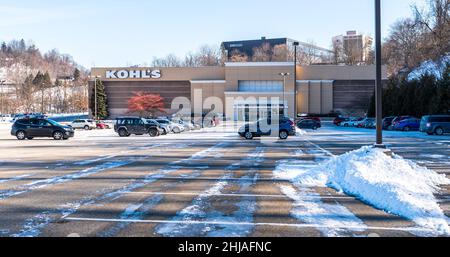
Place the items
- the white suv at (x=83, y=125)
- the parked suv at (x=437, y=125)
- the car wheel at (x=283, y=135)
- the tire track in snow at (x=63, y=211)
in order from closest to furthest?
the tire track in snow at (x=63, y=211) < the car wheel at (x=283, y=135) < the parked suv at (x=437, y=125) < the white suv at (x=83, y=125)

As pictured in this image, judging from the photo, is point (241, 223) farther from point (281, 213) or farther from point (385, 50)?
point (385, 50)

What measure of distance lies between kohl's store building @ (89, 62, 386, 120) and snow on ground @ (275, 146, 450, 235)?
7982 centimetres

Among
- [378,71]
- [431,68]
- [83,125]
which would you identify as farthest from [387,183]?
[431,68]

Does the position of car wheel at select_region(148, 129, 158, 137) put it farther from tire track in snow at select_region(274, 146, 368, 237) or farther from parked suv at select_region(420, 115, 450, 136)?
tire track in snow at select_region(274, 146, 368, 237)

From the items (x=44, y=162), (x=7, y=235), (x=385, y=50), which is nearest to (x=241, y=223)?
(x=7, y=235)

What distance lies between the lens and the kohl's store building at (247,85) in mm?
96931

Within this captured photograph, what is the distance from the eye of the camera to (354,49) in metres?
146

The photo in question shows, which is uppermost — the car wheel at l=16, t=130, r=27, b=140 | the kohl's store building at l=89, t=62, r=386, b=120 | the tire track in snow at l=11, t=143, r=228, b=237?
the kohl's store building at l=89, t=62, r=386, b=120

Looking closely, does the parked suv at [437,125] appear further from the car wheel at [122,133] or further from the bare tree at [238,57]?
the bare tree at [238,57]

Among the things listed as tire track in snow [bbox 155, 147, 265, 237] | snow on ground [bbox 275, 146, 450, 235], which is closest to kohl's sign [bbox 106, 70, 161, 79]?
snow on ground [bbox 275, 146, 450, 235]

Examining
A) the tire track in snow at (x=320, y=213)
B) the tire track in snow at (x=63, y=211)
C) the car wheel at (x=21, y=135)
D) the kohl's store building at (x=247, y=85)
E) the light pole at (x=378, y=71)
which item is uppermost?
the kohl's store building at (x=247, y=85)

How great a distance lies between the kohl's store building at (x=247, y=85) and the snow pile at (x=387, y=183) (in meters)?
79.9

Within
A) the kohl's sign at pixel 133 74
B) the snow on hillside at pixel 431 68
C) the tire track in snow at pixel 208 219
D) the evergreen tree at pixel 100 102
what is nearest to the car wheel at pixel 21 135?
the tire track in snow at pixel 208 219

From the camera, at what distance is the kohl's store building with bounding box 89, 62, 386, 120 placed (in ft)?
318
